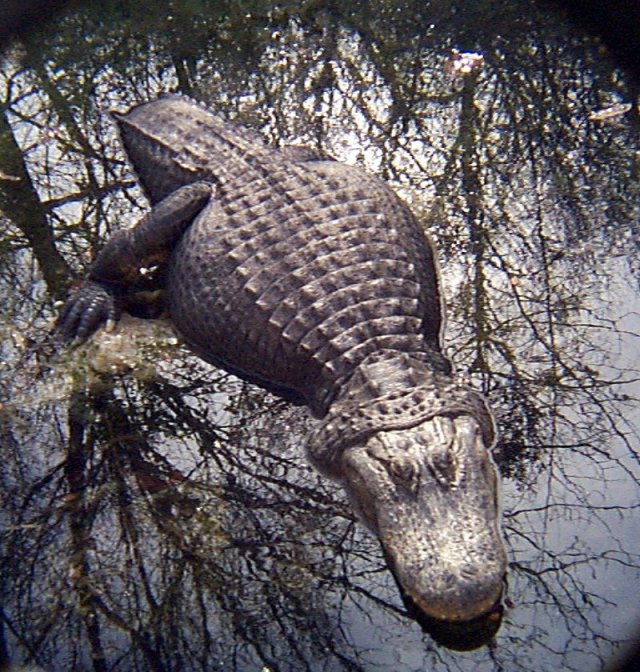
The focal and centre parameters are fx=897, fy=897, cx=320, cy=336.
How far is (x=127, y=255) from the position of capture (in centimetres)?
383

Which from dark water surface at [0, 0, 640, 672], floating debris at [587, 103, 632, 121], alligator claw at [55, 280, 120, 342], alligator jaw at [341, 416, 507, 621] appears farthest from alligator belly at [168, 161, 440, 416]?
floating debris at [587, 103, 632, 121]

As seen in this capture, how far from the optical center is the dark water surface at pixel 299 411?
2660mm

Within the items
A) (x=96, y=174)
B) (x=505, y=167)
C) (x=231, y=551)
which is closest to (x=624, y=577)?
(x=231, y=551)

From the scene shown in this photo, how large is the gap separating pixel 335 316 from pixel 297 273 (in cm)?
26

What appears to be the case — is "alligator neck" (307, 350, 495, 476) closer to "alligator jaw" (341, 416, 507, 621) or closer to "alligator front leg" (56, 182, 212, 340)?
"alligator jaw" (341, 416, 507, 621)

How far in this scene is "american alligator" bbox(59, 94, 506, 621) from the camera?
2639 mm

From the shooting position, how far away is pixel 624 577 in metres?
2.67

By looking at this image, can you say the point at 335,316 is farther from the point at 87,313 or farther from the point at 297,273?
the point at 87,313

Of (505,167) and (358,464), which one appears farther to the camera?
(505,167)

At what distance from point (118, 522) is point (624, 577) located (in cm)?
161

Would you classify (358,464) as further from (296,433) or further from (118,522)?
(118,522)

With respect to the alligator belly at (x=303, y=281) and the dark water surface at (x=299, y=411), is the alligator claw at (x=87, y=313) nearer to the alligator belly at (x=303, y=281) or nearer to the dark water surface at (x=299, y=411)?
the dark water surface at (x=299, y=411)

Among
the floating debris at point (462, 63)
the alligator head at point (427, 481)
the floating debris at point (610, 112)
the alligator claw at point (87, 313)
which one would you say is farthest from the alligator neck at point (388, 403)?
the floating debris at point (462, 63)

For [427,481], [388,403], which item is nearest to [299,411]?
[388,403]
